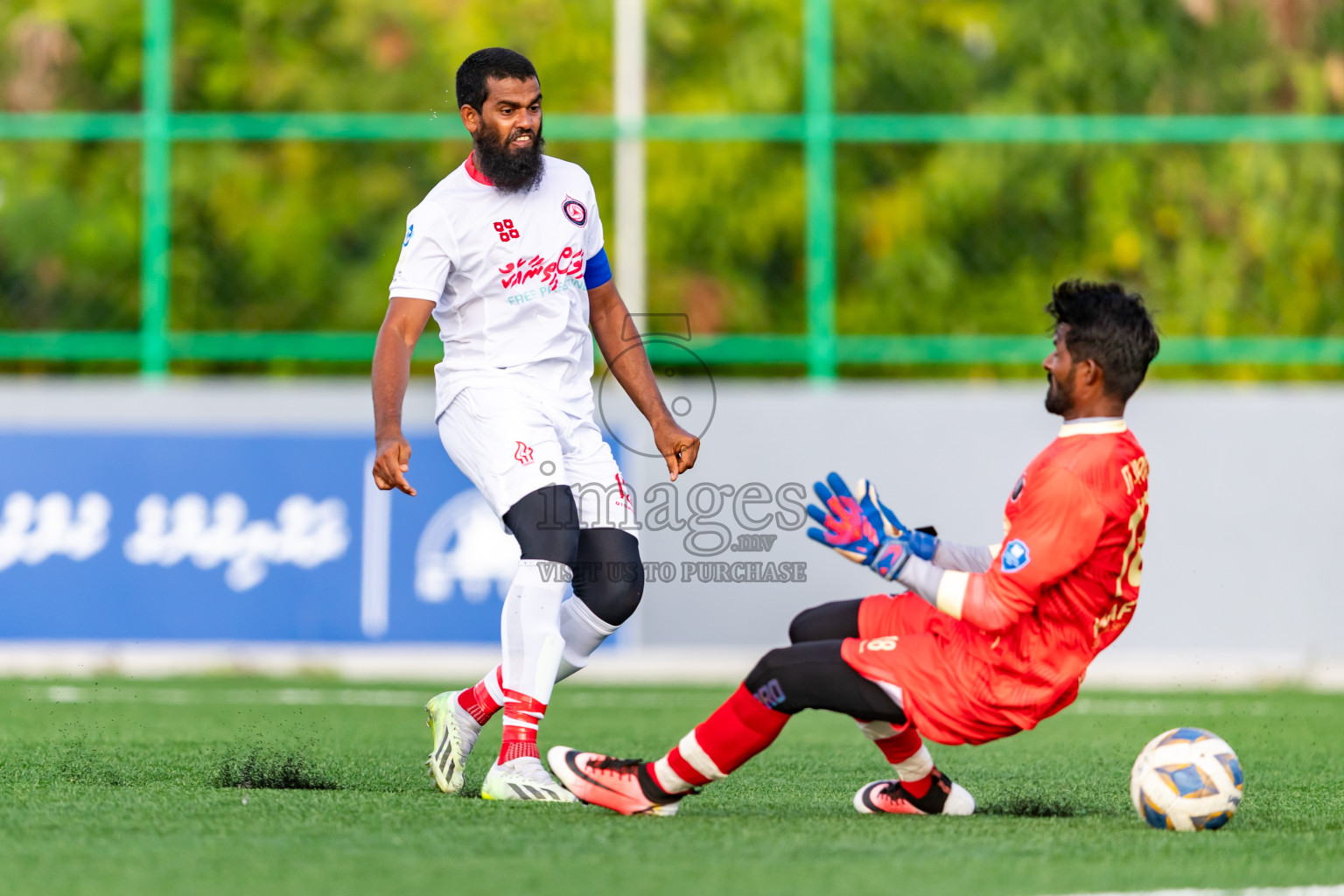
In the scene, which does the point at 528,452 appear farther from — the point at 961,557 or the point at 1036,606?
the point at 1036,606

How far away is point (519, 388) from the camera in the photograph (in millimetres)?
5465

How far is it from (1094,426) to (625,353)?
1778mm

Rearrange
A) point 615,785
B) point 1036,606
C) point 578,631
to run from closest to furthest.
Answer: point 1036,606
point 615,785
point 578,631

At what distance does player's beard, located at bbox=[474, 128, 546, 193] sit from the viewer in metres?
5.51

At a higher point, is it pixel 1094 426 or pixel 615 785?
pixel 1094 426

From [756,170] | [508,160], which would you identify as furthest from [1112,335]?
[756,170]

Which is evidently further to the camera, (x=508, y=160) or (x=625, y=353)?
(x=625, y=353)

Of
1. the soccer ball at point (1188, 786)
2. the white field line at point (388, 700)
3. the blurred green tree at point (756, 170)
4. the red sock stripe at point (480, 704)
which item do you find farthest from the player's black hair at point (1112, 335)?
the blurred green tree at point (756, 170)

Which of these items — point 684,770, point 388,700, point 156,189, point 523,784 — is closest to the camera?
point 684,770

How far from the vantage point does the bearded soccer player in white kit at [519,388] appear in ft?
17.4

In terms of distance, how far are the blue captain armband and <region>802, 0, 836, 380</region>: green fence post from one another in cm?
508

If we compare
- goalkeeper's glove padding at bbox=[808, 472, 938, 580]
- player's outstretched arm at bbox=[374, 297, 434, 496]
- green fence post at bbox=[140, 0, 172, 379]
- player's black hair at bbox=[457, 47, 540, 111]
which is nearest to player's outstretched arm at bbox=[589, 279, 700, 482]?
player's outstretched arm at bbox=[374, 297, 434, 496]

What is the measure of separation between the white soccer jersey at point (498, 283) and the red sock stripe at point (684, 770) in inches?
50.7

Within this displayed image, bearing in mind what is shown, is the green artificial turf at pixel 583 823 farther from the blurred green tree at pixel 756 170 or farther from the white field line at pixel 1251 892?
the blurred green tree at pixel 756 170
